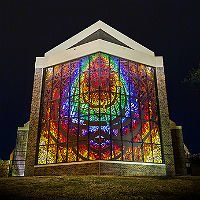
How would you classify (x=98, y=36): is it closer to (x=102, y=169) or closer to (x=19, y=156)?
(x=102, y=169)

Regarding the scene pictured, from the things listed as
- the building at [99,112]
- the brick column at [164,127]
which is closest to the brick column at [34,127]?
the building at [99,112]

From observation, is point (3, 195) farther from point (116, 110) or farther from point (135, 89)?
point (135, 89)

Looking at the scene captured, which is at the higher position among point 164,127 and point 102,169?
point 164,127

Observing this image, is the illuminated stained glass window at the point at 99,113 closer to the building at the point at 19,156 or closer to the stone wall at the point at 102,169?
the stone wall at the point at 102,169

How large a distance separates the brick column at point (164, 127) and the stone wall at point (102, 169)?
0.55 meters

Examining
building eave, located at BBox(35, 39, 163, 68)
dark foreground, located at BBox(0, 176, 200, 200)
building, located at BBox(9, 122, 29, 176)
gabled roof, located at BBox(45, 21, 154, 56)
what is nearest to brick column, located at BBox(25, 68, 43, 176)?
building eave, located at BBox(35, 39, 163, 68)

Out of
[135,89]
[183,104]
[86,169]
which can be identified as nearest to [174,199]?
[86,169]

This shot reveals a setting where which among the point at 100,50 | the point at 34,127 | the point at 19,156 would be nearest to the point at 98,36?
the point at 100,50

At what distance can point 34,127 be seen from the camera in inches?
730

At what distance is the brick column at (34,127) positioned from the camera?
57.7ft

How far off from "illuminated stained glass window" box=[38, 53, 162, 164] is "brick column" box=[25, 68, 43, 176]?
402mm

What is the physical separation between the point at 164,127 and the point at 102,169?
5.89 meters

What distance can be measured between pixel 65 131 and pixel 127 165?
457 centimetres

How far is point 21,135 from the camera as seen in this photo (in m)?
21.0
